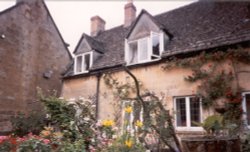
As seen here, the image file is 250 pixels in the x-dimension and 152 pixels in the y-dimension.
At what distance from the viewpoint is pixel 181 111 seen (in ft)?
37.5

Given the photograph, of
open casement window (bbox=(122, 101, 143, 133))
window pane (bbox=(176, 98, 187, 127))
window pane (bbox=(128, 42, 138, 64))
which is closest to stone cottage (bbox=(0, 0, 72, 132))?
window pane (bbox=(128, 42, 138, 64))

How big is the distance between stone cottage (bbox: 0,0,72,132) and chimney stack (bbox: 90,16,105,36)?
106 inches

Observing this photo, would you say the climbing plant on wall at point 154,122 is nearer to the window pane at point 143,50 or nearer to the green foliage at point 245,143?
the green foliage at point 245,143

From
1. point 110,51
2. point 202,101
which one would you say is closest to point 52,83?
point 110,51

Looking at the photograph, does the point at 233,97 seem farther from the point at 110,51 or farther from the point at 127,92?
the point at 110,51

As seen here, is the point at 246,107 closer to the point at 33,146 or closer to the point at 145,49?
the point at 145,49

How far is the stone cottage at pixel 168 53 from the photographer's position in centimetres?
1080

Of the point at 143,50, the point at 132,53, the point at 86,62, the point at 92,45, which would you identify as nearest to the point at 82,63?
the point at 86,62

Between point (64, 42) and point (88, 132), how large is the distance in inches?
556

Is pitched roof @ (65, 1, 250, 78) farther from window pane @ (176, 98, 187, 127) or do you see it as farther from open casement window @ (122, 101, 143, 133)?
open casement window @ (122, 101, 143, 133)

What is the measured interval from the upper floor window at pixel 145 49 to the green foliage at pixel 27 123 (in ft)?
20.0

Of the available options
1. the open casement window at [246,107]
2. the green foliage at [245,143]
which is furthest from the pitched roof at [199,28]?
the green foliage at [245,143]

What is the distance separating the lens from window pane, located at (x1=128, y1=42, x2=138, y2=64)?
1382 cm

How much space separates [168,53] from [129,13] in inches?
268
